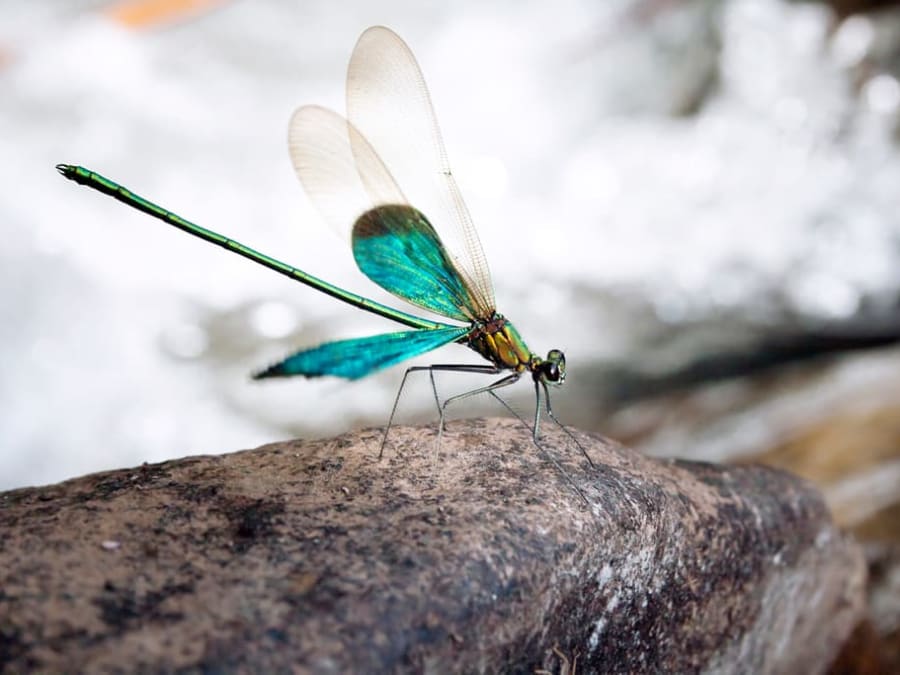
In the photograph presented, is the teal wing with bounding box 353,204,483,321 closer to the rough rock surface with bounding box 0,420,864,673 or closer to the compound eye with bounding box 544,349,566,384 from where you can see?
the compound eye with bounding box 544,349,566,384

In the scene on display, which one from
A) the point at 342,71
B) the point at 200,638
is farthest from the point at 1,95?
the point at 200,638

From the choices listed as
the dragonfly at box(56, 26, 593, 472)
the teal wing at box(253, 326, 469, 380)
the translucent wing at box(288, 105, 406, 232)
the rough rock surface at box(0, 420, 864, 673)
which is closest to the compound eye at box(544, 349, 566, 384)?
the dragonfly at box(56, 26, 593, 472)

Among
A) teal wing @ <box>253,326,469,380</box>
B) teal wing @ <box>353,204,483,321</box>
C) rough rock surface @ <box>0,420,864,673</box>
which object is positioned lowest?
rough rock surface @ <box>0,420,864,673</box>

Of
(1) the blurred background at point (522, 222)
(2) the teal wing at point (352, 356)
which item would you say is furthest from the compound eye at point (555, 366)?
(1) the blurred background at point (522, 222)

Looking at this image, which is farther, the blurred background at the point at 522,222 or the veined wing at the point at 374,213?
the blurred background at the point at 522,222

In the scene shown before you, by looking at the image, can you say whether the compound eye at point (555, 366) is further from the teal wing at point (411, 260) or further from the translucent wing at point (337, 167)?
the translucent wing at point (337, 167)

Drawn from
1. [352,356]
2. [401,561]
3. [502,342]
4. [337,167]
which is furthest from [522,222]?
[401,561]

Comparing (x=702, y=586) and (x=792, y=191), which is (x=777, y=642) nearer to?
(x=702, y=586)
